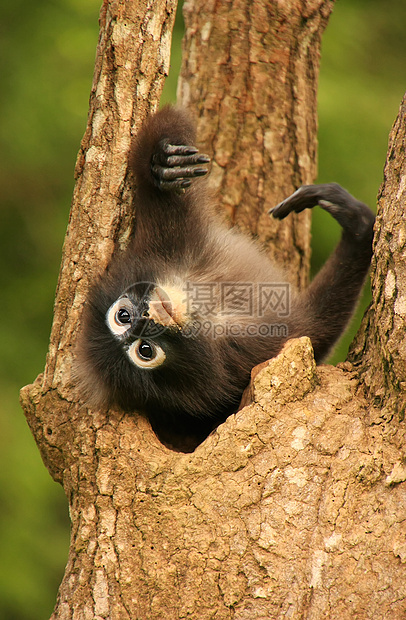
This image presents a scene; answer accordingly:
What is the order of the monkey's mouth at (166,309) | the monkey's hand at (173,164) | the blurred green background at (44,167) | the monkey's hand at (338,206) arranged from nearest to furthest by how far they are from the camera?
the monkey's mouth at (166,309) → the monkey's hand at (173,164) → the monkey's hand at (338,206) → the blurred green background at (44,167)

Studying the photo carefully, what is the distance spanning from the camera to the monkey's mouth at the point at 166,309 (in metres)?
3.30

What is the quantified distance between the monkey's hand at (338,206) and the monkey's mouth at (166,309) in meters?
0.78

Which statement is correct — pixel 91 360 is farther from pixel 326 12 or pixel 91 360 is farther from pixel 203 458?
pixel 326 12

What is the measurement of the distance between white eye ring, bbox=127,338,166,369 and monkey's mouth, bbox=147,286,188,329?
0.47ft

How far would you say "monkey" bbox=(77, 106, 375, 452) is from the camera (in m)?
3.38

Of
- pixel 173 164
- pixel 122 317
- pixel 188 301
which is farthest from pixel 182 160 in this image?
pixel 122 317

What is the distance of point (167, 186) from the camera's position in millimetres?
3496

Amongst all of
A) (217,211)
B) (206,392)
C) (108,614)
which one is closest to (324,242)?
(217,211)

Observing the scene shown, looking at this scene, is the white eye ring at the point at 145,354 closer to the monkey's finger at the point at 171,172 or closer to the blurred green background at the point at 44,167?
the monkey's finger at the point at 171,172

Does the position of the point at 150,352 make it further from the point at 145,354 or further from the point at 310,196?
the point at 310,196

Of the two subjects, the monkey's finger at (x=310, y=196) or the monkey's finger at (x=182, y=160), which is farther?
the monkey's finger at (x=310, y=196)

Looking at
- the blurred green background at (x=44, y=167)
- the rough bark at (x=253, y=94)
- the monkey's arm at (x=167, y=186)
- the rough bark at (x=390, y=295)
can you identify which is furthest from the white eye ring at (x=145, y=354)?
the blurred green background at (x=44, y=167)

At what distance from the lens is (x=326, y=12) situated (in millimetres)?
4191

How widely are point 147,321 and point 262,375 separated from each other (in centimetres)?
65
